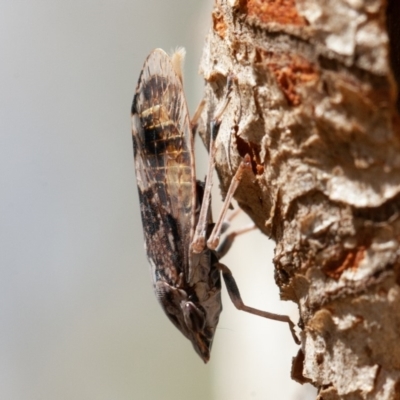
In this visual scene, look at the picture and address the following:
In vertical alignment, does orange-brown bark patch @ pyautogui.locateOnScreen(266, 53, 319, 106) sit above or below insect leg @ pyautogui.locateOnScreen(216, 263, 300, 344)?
above

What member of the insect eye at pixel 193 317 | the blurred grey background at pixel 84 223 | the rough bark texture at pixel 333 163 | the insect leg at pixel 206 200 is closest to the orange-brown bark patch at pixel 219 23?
the rough bark texture at pixel 333 163

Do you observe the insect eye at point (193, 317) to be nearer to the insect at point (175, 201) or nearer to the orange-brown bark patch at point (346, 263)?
the insect at point (175, 201)

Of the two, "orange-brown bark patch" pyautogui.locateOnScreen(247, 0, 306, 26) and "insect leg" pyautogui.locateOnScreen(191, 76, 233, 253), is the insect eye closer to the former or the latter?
"insect leg" pyautogui.locateOnScreen(191, 76, 233, 253)

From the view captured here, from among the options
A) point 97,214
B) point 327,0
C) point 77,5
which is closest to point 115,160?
point 97,214

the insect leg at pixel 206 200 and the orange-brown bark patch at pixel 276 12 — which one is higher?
the orange-brown bark patch at pixel 276 12

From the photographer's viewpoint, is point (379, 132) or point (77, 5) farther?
point (77, 5)

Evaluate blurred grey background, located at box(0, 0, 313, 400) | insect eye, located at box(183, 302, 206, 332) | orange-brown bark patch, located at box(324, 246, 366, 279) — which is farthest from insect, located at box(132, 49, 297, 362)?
blurred grey background, located at box(0, 0, 313, 400)

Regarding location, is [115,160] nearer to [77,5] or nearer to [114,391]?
[77,5]
